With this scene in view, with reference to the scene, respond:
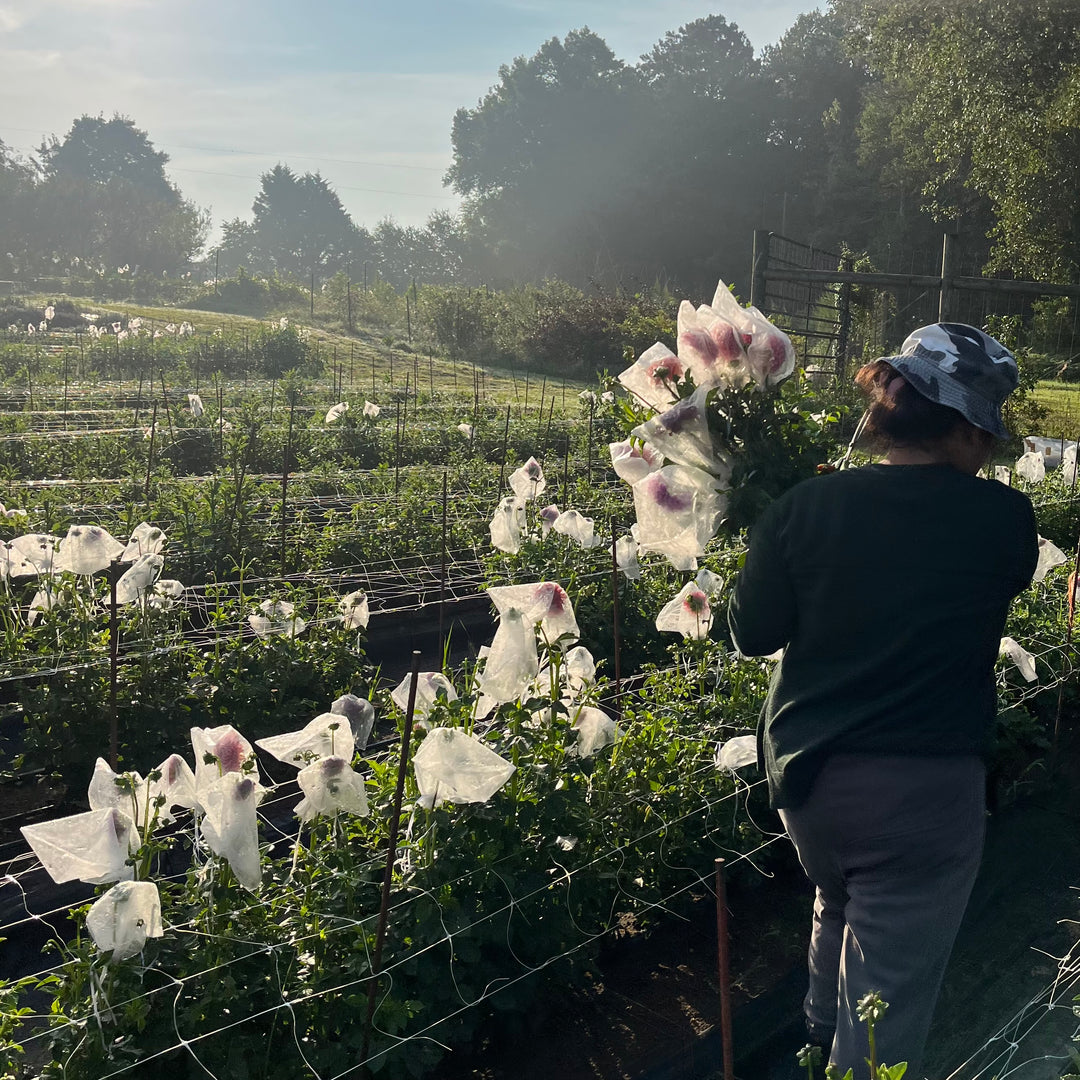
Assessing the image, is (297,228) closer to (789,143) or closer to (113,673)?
(789,143)

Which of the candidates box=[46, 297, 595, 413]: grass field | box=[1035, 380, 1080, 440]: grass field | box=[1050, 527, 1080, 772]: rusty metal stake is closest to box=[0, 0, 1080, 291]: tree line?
box=[1035, 380, 1080, 440]: grass field

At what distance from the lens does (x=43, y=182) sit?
54469 millimetres

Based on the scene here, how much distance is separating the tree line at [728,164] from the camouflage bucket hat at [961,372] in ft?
51.5

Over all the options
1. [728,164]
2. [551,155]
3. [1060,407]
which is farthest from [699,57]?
[1060,407]

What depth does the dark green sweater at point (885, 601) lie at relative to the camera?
5.94 feet

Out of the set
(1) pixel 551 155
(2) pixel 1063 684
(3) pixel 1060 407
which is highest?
(1) pixel 551 155

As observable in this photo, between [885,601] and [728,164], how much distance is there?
43.3 m

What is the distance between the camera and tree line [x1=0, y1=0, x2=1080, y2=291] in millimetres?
17672

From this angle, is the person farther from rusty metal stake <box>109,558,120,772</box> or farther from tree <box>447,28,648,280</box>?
tree <box>447,28,648,280</box>

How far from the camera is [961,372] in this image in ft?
6.03

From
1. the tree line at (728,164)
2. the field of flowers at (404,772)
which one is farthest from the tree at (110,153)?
the field of flowers at (404,772)

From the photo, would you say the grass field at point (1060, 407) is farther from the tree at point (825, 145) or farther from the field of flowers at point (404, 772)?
the tree at point (825, 145)

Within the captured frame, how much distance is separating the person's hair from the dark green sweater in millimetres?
58

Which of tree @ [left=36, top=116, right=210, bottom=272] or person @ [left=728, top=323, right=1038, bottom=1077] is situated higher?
tree @ [left=36, top=116, right=210, bottom=272]
